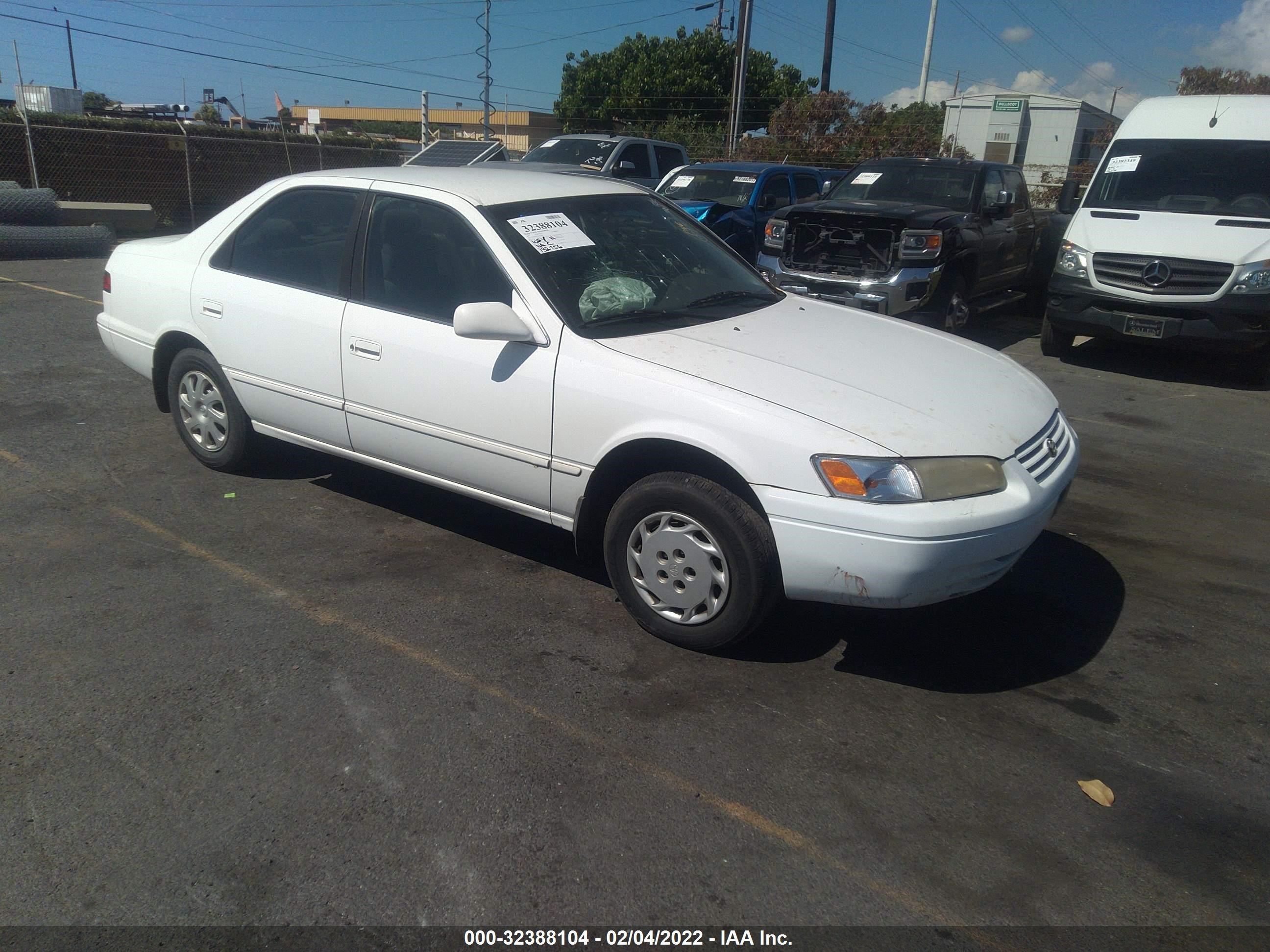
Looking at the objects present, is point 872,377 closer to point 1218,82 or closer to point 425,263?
point 425,263

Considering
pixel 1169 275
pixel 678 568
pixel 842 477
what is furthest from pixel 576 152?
pixel 842 477

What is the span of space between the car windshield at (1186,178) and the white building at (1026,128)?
3369 cm

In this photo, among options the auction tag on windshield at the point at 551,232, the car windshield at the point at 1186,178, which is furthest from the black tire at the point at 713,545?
the car windshield at the point at 1186,178

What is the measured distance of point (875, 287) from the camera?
8.57 meters

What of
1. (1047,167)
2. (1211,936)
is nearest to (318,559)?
(1211,936)

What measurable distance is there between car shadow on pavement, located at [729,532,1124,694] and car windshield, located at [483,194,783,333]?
138cm

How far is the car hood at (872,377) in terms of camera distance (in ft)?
10.9

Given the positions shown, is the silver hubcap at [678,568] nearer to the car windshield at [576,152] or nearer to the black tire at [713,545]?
the black tire at [713,545]

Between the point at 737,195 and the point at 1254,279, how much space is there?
21.2ft

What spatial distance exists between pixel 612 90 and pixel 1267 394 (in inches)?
1862

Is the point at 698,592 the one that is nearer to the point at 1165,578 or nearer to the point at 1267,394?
the point at 1165,578

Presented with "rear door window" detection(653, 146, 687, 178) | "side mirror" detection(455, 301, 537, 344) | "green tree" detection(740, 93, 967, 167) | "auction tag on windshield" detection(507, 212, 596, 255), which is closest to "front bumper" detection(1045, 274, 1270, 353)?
"auction tag on windshield" detection(507, 212, 596, 255)

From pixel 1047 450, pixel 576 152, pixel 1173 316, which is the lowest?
pixel 1173 316

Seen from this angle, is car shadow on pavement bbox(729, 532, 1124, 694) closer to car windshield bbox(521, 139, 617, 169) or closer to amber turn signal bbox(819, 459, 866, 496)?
amber turn signal bbox(819, 459, 866, 496)
